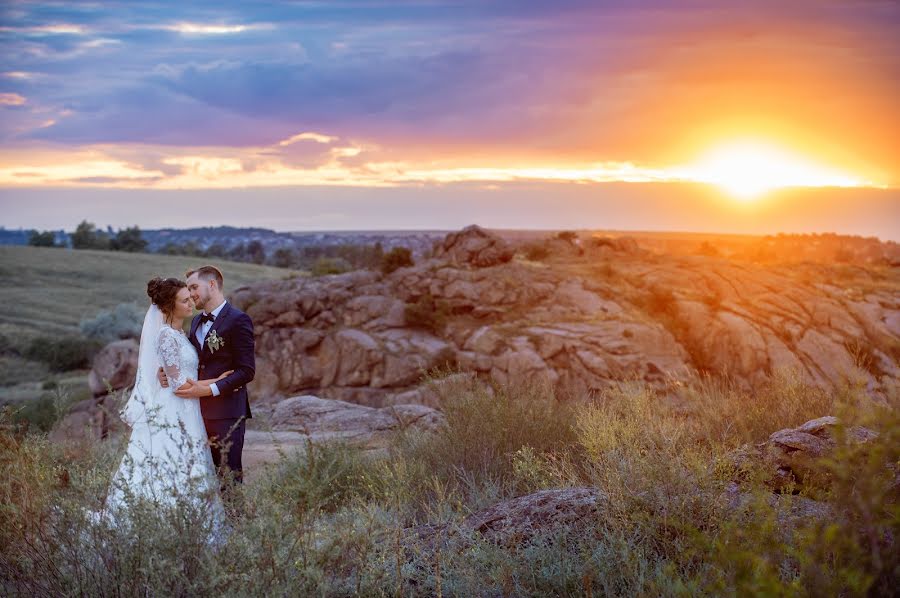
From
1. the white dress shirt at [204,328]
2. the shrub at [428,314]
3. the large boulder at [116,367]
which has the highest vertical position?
the white dress shirt at [204,328]

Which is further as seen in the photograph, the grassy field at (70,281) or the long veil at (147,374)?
the grassy field at (70,281)

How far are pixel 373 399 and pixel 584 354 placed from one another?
220 inches

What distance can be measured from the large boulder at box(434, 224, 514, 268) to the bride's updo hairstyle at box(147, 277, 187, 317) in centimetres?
1805

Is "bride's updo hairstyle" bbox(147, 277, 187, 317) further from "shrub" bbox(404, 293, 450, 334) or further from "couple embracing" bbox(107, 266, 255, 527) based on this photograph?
"shrub" bbox(404, 293, 450, 334)

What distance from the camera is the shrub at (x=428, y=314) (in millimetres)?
21672

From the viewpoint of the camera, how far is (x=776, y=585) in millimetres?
2340

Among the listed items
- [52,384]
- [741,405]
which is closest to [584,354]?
[741,405]

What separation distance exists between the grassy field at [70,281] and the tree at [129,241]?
10.2 metres

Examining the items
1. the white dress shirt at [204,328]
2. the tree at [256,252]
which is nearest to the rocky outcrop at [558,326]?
the white dress shirt at [204,328]

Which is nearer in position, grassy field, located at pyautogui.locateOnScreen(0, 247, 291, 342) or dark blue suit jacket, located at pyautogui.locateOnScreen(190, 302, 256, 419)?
dark blue suit jacket, located at pyautogui.locateOnScreen(190, 302, 256, 419)

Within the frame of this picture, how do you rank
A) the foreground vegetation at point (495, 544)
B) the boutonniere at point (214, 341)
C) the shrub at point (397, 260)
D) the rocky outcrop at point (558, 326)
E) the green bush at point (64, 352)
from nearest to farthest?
the foreground vegetation at point (495, 544), the boutonniere at point (214, 341), the rocky outcrop at point (558, 326), the shrub at point (397, 260), the green bush at point (64, 352)

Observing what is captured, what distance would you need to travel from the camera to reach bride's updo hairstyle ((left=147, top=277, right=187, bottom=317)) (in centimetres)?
684

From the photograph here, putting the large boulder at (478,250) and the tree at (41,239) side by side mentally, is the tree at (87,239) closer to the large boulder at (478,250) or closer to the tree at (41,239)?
the tree at (41,239)

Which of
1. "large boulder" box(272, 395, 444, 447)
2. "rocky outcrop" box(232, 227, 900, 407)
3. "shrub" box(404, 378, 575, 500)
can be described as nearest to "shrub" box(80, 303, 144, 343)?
"rocky outcrop" box(232, 227, 900, 407)
